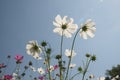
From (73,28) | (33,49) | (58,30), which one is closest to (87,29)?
(73,28)

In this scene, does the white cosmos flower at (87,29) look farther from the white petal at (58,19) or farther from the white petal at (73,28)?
the white petal at (58,19)

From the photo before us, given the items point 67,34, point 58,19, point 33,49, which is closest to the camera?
point 33,49

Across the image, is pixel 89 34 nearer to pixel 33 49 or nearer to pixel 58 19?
pixel 58 19

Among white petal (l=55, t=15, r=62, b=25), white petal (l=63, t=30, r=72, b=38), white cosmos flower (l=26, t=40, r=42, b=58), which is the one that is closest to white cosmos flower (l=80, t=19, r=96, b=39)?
white petal (l=63, t=30, r=72, b=38)

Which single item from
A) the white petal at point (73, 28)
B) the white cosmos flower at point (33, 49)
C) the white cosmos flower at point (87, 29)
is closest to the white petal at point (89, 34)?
the white cosmos flower at point (87, 29)

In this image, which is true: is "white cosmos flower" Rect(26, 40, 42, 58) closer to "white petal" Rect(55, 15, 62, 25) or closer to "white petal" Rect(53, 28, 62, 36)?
"white petal" Rect(53, 28, 62, 36)

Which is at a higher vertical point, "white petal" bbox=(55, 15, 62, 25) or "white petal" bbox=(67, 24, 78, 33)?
"white petal" bbox=(55, 15, 62, 25)

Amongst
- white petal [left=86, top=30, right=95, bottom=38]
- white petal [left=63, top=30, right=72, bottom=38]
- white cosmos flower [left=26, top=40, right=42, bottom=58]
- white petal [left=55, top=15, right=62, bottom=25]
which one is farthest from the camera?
white petal [left=55, top=15, right=62, bottom=25]
